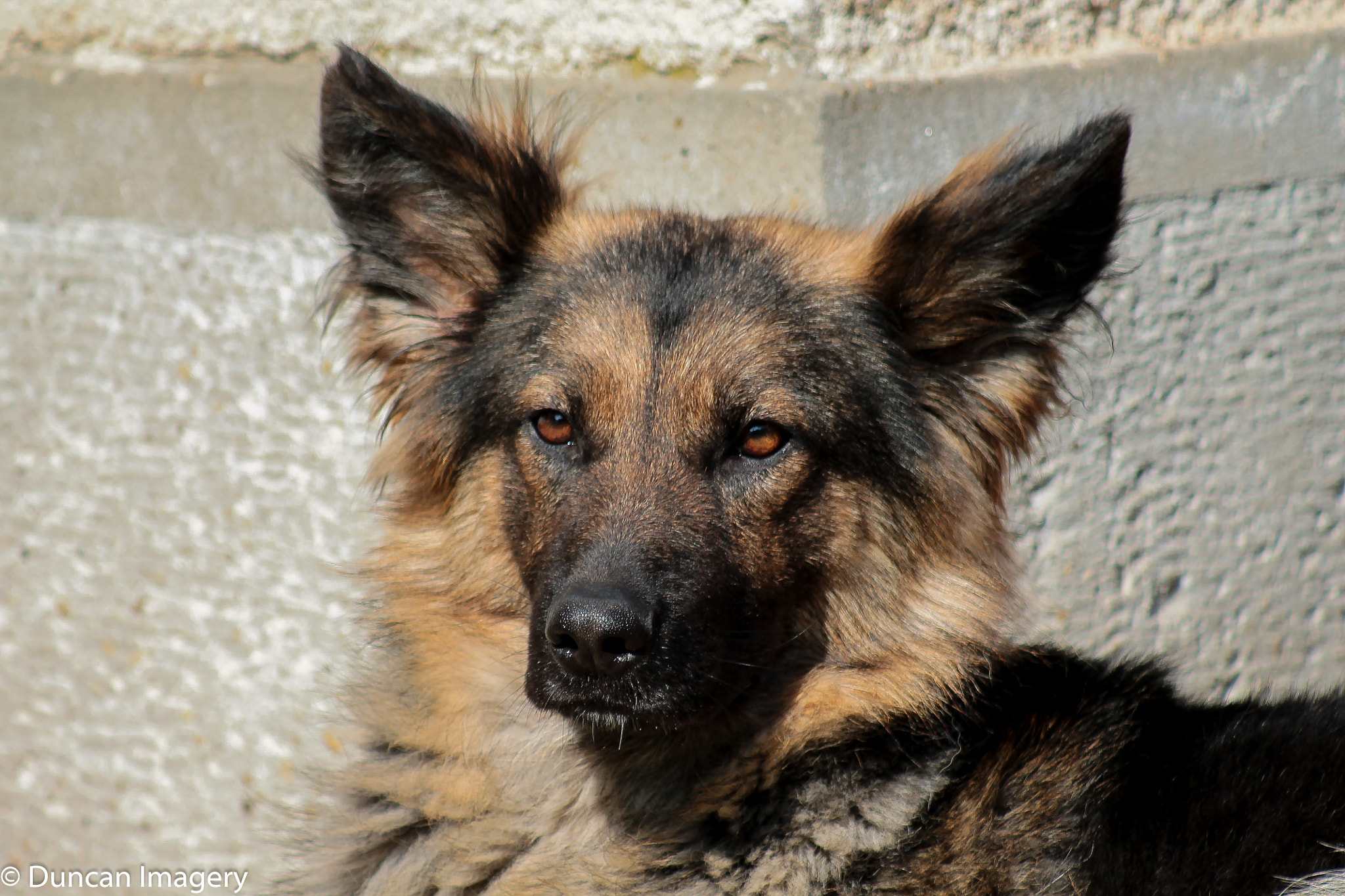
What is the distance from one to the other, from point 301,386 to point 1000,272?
2.79 metres

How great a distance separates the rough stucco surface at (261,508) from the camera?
4.09 meters

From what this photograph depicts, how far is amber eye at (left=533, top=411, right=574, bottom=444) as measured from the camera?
2959 mm

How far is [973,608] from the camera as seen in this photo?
3.06 meters

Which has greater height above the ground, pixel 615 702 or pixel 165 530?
pixel 615 702

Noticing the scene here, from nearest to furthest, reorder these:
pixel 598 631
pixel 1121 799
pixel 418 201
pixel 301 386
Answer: pixel 598 631 → pixel 1121 799 → pixel 418 201 → pixel 301 386

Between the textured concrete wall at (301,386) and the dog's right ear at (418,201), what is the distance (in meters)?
0.93

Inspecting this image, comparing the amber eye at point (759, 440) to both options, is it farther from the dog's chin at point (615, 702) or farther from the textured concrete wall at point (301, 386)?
the textured concrete wall at point (301, 386)

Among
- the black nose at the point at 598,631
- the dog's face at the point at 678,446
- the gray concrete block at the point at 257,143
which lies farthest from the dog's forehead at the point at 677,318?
the gray concrete block at the point at 257,143

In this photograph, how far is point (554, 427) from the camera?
9.77 feet

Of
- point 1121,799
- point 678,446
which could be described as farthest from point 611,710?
point 1121,799

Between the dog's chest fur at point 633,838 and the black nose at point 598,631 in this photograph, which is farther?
the dog's chest fur at point 633,838

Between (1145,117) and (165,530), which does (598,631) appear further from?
(1145,117)

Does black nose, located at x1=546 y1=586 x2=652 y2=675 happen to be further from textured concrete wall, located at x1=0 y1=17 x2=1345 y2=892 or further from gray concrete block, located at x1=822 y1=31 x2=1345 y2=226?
gray concrete block, located at x1=822 y1=31 x2=1345 y2=226

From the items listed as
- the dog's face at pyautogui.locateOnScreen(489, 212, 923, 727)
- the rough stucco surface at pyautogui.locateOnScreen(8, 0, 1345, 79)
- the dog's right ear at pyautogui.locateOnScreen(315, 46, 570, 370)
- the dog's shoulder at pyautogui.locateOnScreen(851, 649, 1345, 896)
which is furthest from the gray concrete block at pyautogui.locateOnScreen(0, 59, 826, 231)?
the dog's shoulder at pyautogui.locateOnScreen(851, 649, 1345, 896)
